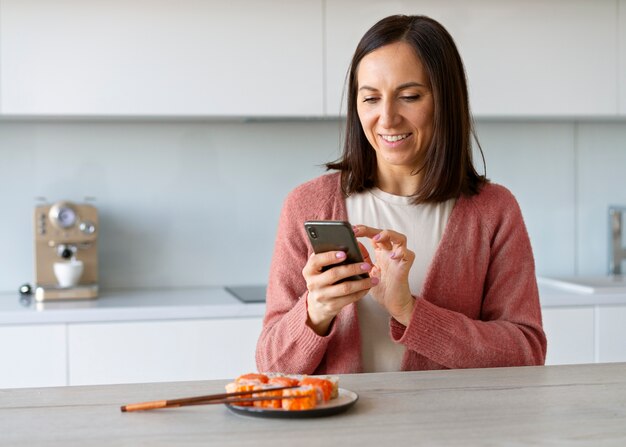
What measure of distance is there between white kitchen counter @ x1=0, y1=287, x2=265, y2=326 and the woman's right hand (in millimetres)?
1175

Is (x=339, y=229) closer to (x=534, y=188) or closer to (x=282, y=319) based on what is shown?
(x=282, y=319)

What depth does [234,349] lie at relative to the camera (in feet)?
8.55

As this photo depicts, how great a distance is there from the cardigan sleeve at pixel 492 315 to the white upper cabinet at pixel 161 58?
1.23 m

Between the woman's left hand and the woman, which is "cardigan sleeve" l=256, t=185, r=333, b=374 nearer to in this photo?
the woman

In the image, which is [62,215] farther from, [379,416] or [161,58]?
[379,416]

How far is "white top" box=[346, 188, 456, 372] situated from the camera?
63.9 inches

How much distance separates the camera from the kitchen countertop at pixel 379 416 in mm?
1070

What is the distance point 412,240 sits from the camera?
1693 millimetres

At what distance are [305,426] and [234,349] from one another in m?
1.50

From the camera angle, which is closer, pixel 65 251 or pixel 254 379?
pixel 254 379

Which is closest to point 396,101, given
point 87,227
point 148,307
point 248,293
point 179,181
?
point 148,307

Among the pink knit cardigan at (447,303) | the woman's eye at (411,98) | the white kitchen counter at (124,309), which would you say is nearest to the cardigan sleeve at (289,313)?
the pink knit cardigan at (447,303)

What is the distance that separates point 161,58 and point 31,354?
37.4 inches

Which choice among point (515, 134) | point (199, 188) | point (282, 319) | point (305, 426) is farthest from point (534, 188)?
point (305, 426)
